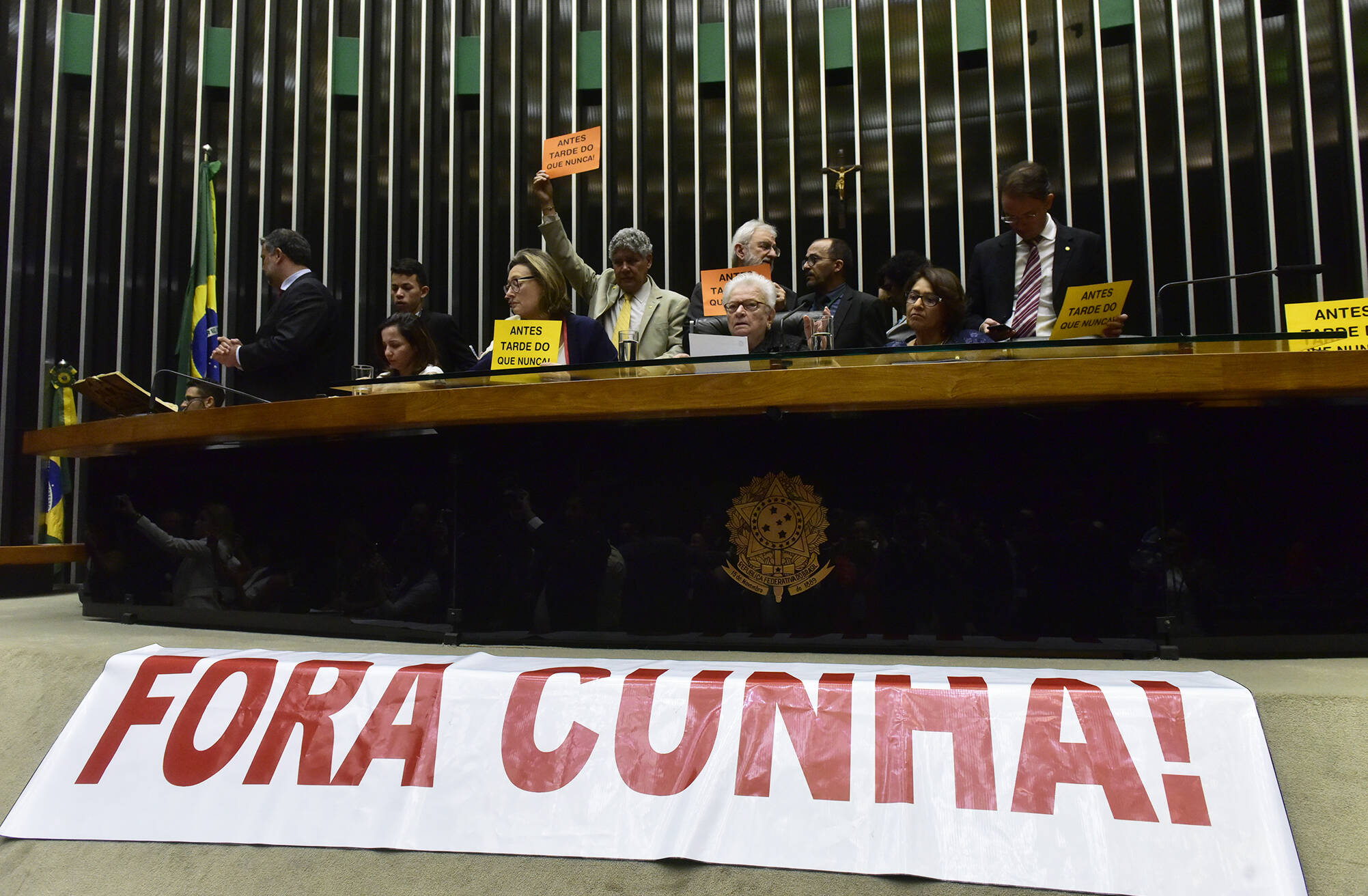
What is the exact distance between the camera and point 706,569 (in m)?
1.72

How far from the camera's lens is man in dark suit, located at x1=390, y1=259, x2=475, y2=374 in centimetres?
322

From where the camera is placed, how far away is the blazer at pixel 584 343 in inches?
91.9

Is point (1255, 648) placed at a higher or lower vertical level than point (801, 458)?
lower

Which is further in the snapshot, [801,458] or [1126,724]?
[801,458]

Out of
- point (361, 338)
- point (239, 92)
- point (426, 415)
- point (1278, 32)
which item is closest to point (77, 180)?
point (239, 92)

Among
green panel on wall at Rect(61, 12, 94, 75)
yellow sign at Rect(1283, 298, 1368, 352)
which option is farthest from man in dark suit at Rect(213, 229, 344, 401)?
green panel on wall at Rect(61, 12, 94, 75)

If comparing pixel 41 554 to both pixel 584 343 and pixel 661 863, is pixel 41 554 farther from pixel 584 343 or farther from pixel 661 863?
pixel 661 863

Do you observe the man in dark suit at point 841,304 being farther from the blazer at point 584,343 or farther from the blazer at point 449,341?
the blazer at point 449,341

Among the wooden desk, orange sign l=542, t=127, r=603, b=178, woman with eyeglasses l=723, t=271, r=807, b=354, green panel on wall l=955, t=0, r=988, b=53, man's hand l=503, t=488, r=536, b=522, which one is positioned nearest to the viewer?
the wooden desk

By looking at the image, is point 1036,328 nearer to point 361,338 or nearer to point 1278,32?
point 1278,32

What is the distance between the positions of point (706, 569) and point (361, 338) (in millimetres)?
4107

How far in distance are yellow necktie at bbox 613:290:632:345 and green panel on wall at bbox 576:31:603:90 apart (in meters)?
2.86

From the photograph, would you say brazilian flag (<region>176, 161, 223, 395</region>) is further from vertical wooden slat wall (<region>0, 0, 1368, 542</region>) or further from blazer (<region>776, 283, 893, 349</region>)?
blazer (<region>776, 283, 893, 349</region>)

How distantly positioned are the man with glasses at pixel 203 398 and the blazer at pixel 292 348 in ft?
0.37
